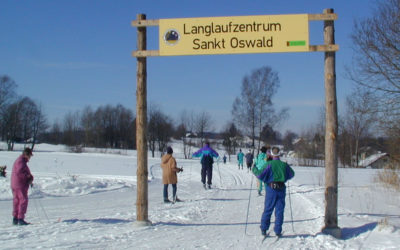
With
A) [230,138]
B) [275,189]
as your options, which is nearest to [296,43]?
[275,189]

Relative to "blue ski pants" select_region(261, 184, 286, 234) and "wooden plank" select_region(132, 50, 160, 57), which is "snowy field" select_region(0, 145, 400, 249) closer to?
"blue ski pants" select_region(261, 184, 286, 234)

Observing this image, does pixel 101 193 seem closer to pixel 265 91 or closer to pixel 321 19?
pixel 321 19

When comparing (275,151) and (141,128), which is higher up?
(141,128)

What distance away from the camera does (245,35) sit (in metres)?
7.42

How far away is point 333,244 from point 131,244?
3.34 m

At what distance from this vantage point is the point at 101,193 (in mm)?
14367

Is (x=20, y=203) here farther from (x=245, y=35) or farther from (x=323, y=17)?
(x=323, y=17)

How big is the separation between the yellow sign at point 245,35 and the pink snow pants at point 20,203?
14.0ft

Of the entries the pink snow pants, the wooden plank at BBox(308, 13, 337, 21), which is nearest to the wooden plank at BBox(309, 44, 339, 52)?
the wooden plank at BBox(308, 13, 337, 21)

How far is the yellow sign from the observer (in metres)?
7.39

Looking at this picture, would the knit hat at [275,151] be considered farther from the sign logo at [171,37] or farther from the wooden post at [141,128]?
the sign logo at [171,37]

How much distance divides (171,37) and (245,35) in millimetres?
1444

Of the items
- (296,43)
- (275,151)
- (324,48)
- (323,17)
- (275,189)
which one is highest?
(323,17)

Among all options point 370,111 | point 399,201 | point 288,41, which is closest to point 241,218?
point 288,41
